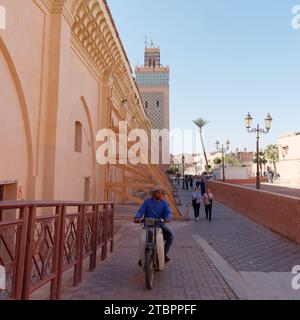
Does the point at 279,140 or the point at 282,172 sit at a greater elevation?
the point at 279,140

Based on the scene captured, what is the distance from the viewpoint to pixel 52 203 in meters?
3.63

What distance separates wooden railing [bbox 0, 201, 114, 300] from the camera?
283 cm

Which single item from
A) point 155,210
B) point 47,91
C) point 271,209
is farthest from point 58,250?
point 271,209

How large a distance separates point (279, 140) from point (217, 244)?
147ft

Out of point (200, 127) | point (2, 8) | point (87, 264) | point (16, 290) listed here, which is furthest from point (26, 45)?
point (200, 127)

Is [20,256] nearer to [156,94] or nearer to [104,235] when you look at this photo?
[104,235]

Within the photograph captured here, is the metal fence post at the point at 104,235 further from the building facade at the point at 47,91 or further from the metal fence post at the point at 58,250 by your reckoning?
the metal fence post at the point at 58,250

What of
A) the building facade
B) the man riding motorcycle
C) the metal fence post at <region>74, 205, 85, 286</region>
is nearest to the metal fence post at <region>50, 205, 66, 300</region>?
the metal fence post at <region>74, 205, 85, 286</region>

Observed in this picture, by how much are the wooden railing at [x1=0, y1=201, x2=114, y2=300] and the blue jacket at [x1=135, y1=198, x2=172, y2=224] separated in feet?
3.03

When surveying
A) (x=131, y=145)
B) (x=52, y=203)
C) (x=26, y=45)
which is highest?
(x=26, y=45)

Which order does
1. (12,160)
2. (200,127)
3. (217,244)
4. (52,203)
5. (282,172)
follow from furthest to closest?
(200,127)
(282,172)
(217,244)
(12,160)
(52,203)

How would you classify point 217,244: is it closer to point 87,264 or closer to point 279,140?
point 87,264

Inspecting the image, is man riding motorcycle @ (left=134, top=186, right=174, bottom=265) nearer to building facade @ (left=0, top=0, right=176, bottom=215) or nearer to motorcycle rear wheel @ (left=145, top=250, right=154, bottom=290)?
motorcycle rear wheel @ (left=145, top=250, right=154, bottom=290)

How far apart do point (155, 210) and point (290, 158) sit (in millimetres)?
44802
